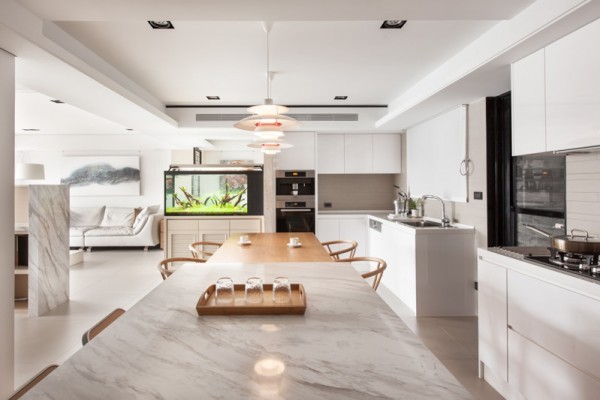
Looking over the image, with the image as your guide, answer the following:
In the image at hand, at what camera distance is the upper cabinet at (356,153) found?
19.7 ft

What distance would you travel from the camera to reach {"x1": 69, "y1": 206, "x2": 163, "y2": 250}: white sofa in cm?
775

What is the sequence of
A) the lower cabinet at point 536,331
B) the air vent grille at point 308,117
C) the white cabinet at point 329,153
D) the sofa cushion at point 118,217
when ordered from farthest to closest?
the sofa cushion at point 118,217, the white cabinet at point 329,153, the air vent grille at point 308,117, the lower cabinet at point 536,331

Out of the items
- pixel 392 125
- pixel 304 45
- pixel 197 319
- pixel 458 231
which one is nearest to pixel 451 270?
pixel 458 231

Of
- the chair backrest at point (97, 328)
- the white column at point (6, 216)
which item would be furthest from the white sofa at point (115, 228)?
the chair backrest at point (97, 328)

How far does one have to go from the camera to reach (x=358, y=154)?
602 centimetres

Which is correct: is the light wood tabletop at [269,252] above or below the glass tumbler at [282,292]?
below

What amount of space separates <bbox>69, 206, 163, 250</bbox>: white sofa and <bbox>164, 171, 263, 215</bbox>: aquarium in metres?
2.26

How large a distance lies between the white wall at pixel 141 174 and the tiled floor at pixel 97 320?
10.5 ft

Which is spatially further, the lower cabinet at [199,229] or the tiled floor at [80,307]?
the lower cabinet at [199,229]

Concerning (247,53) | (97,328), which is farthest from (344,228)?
(97,328)

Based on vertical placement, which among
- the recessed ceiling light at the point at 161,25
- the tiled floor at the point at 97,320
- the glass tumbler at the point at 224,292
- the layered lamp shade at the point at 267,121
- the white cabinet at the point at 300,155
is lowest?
the tiled floor at the point at 97,320

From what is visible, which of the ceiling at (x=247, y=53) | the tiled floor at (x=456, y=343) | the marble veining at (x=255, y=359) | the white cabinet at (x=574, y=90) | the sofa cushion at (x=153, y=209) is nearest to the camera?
the marble veining at (x=255, y=359)

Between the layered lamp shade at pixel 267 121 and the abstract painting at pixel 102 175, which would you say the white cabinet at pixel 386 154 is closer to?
the layered lamp shade at pixel 267 121

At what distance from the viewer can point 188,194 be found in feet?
19.4
